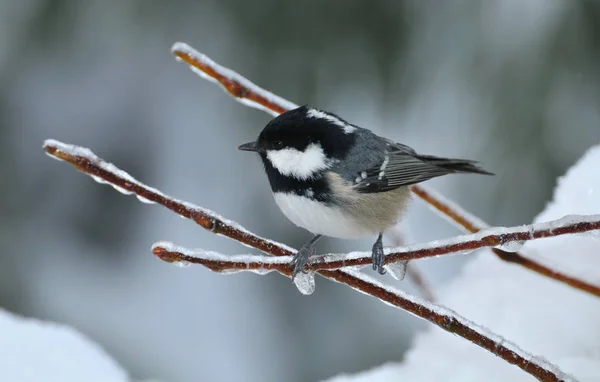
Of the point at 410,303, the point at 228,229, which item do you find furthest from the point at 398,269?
the point at 228,229

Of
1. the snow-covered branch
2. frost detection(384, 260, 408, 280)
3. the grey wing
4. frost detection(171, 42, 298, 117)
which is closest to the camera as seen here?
the snow-covered branch

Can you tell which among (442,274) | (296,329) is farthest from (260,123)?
(442,274)

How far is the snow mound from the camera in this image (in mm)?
915

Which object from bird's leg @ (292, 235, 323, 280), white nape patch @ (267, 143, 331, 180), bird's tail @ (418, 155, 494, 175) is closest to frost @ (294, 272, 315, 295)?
bird's leg @ (292, 235, 323, 280)

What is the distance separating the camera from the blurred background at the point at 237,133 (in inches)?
68.7

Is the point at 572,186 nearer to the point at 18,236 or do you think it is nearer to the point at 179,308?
the point at 179,308

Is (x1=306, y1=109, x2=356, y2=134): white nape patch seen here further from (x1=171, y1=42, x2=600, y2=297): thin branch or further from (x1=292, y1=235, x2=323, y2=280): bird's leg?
(x1=292, y1=235, x2=323, y2=280): bird's leg

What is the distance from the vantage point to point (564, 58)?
1.66 m

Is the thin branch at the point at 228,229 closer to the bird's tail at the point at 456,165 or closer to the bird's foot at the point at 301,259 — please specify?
the bird's foot at the point at 301,259

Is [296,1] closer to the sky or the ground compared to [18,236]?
closer to the sky

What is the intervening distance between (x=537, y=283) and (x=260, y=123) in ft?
3.52

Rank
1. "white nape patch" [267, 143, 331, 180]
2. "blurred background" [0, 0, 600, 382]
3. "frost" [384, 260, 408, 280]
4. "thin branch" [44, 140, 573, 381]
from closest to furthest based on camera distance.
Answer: "thin branch" [44, 140, 573, 381] → "frost" [384, 260, 408, 280] → "white nape patch" [267, 143, 331, 180] → "blurred background" [0, 0, 600, 382]

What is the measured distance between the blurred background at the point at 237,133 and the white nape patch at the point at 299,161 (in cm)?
64

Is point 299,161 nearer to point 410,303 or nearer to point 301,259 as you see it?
point 301,259
